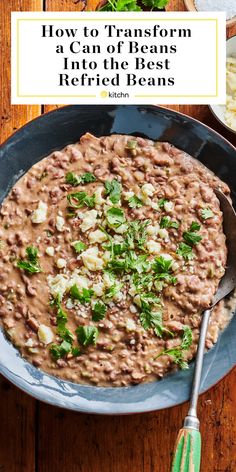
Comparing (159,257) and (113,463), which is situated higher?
(159,257)

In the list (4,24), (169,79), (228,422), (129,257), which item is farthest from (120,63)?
(228,422)

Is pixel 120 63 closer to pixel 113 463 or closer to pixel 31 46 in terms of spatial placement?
pixel 31 46

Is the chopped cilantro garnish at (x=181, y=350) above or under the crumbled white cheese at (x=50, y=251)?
under

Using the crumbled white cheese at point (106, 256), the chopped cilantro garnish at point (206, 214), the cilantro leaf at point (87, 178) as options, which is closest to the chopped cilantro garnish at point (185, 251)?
the chopped cilantro garnish at point (206, 214)

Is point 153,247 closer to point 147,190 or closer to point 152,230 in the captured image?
point 152,230

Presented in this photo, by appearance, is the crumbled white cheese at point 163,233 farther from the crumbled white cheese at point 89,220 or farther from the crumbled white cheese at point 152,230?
the crumbled white cheese at point 89,220

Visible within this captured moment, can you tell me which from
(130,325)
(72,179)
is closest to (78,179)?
(72,179)
